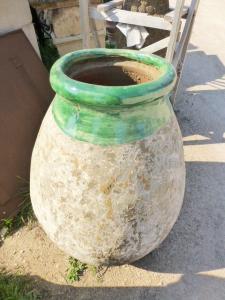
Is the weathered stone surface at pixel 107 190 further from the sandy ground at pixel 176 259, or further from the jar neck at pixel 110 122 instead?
the sandy ground at pixel 176 259

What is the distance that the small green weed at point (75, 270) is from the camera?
96.3 inches

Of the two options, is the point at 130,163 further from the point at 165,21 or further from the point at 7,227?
the point at 165,21

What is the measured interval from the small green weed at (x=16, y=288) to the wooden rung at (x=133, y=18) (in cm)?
265

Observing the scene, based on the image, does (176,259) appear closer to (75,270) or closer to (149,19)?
(75,270)

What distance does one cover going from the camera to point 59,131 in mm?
1752

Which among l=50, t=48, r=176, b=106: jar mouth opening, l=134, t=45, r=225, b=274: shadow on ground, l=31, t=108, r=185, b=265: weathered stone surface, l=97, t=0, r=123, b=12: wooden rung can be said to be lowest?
l=134, t=45, r=225, b=274: shadow on ground

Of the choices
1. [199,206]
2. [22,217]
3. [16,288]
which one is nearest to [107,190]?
[16,288]

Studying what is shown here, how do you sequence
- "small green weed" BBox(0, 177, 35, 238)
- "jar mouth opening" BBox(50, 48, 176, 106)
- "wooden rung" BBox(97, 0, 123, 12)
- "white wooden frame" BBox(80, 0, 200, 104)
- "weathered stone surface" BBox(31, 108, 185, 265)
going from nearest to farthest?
1. "jar mouth opening" BBox(50, 48, 176, 106)
2. "weathered stone surface" BBox(31, 108, 185, 265)
3. "small green weed" BBox(0, 177, 35, 238)
4. "white wooden frame" BBox(80, 0, 200, 104)
5. "wooden rung" BBox(97, 0, 123, 12)

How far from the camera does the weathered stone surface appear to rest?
1685 millimetres

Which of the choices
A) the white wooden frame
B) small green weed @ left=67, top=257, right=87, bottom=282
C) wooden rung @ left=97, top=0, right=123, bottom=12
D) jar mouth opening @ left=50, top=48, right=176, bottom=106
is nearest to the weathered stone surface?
jar mouth opening @ left=50, top=48, right=176, bottom=106

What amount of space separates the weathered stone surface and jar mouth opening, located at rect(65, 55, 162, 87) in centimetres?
37

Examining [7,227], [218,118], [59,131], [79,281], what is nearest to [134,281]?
[79,281]

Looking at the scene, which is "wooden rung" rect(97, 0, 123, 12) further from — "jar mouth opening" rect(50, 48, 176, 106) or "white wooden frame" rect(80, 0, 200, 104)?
"jar mouth opening" rect(50, 48, 176, 106)

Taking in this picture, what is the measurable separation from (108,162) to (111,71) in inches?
30.9
